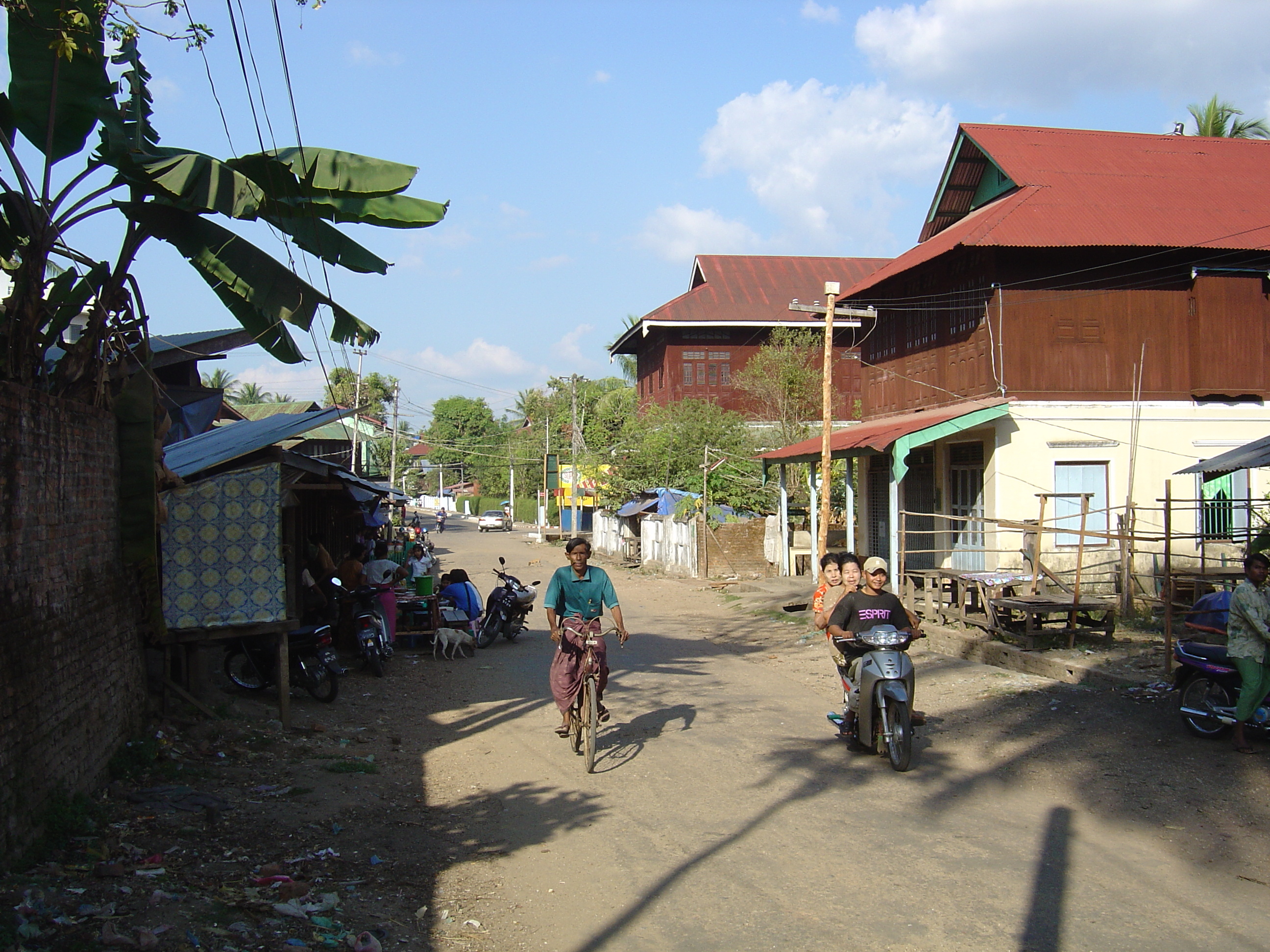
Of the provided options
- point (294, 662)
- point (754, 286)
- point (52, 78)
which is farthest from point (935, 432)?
point (754, 286)

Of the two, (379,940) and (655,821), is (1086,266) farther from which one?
(379,940)

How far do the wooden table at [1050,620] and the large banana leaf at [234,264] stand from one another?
9.54 m

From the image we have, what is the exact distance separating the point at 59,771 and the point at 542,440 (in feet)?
243

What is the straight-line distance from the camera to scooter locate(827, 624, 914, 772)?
7.90 m

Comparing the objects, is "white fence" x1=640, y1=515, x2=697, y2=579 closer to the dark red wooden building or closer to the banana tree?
the dark red wooden building

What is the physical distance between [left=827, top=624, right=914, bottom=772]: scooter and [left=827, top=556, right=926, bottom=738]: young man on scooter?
0.31 feet

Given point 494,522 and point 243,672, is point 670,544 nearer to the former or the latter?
point 243,672

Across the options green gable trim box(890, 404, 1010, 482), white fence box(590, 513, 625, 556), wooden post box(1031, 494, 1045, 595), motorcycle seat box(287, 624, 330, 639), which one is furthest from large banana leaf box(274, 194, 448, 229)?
white fence box(590, 513, 625, 556)

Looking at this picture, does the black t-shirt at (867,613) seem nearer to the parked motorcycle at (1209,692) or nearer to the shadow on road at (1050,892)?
the shadow on road at (1050,892)

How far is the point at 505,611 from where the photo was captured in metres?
16.5

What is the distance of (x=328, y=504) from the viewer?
2208cm

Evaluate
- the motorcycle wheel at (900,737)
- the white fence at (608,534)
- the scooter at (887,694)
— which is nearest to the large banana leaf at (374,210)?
the scooter at (887,694)

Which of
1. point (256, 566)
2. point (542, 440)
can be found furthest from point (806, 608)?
point (542, 440)

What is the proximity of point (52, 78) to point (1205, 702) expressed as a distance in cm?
1012
